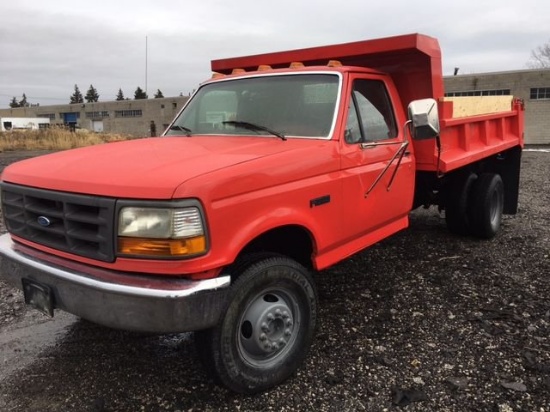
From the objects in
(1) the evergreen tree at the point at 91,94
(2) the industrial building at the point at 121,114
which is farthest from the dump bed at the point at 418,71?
(1) the evergreen tree at the point at 91,94

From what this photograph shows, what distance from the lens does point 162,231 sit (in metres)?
2.47

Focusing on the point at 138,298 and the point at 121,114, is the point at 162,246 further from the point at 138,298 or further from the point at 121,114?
the point at 121,114

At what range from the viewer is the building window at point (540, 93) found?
24.5 metres

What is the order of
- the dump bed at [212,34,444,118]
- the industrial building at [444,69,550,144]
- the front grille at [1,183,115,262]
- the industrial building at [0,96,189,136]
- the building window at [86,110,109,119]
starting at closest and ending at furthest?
the front grille at [1,183,115,262]
the dump bed at [212,34,444,118]
the industrial building at [444,69,550,144]
the industrial building at [0,96,189,136]
the building window at [86,110,109,119]

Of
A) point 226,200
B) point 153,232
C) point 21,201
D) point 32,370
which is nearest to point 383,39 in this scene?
point 226,200

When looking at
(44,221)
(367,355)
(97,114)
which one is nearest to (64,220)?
(44,221)

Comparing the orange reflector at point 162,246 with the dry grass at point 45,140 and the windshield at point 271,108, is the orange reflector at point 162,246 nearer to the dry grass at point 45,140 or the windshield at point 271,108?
the windshield at point 271,108

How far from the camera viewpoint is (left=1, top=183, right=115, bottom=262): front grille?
2.57 m

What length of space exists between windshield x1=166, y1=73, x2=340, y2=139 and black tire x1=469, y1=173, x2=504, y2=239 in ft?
9.84

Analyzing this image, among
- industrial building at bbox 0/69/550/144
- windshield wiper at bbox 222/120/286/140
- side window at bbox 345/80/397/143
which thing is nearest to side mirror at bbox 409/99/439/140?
side window at bbox 345/80/397/143

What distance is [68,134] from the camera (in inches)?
1083

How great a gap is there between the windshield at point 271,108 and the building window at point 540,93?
24936 mm

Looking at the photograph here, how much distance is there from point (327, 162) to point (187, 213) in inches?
47.8

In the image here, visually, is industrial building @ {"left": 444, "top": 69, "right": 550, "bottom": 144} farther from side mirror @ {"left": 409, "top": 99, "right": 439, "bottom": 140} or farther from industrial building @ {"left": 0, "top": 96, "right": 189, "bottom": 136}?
industrial building @ {"left": 0, "top": 96, "right": 189, "bottom": 136}
